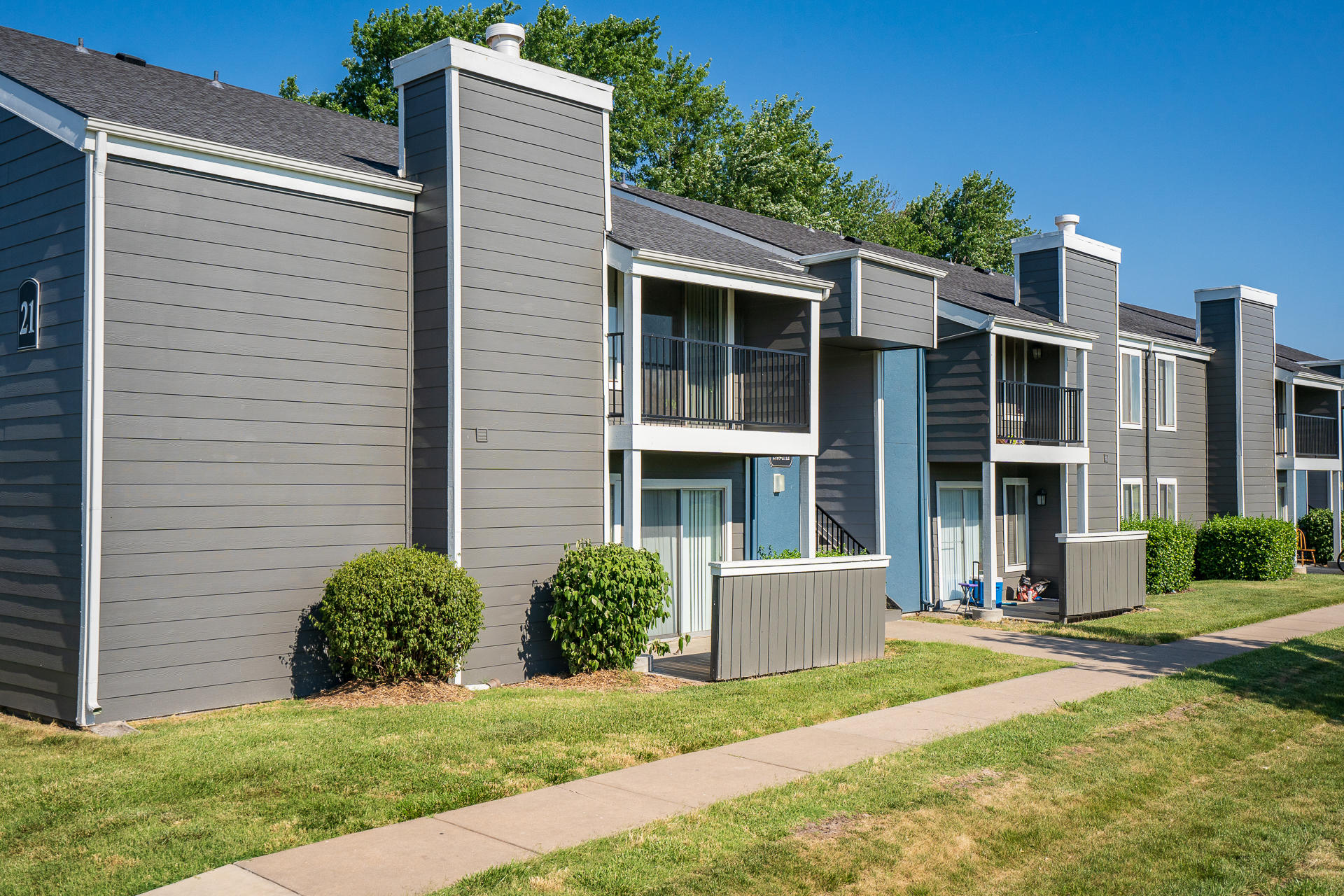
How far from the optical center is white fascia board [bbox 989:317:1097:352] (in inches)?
709

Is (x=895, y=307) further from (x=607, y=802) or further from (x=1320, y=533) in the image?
(x=1320, y=533)

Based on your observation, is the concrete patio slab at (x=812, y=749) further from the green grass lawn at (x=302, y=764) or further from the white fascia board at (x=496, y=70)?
the white fascia board at (x=496, y=70)

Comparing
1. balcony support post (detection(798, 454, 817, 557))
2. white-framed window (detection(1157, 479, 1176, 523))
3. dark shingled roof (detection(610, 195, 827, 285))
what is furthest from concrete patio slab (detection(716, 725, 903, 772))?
white-framed window (detection(1157, 479, 1176, 523))

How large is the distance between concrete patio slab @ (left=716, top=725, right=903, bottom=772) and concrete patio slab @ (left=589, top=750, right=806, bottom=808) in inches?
6.6

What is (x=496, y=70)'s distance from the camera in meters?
11.4

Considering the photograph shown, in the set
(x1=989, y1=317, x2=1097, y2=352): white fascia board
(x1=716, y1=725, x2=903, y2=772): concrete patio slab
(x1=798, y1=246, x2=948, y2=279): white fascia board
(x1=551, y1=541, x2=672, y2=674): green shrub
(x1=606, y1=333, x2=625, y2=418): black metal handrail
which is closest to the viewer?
(x1=716, y1=725, x2=903, y2=772): concrete patio slab

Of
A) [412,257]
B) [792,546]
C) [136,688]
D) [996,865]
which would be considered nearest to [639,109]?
[792,546]

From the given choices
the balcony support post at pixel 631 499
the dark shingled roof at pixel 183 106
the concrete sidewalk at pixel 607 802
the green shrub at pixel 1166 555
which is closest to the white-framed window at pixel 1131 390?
the green shrub at pixel 1166 555

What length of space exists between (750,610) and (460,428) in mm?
3716

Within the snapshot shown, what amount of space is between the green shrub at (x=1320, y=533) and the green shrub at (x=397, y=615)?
2691 centimetres

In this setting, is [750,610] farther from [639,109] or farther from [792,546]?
[639,109]

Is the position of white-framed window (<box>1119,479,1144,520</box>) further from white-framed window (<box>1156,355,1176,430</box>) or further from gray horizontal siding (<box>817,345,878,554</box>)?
gray horizontal siding (<box>817,345,878,554</box>)

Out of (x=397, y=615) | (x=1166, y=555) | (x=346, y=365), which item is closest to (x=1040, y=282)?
(x=1166, y=555)

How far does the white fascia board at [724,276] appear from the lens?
12203 mm
